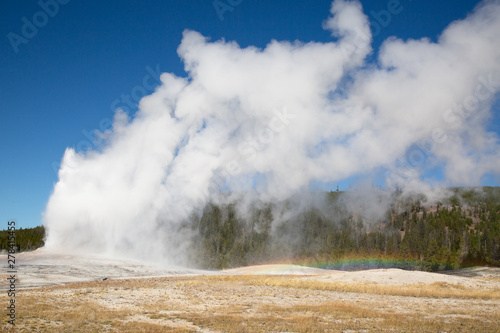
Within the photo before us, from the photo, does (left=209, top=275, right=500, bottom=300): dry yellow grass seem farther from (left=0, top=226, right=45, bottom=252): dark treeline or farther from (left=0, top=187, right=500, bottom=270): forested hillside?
(left=0, top=226, right=45, bottom=252): dark treeline

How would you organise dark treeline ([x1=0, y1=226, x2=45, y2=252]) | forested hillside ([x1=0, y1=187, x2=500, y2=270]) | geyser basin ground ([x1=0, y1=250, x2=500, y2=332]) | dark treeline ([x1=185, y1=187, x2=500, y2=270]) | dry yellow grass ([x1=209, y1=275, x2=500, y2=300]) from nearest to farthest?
geyser basin ground ([x1=0, y1=250, x2=500, y2=332]) < dry yellow grass ([x1=209, y1=275, x2=500, y2=300]) < forested hillside ([x1=0, y1=187, x2=500, y2=270]) < dark treeline ([x1=185, y1=187, x2=500, y2=270]) < dark treeline ([x1=0, y1=226, x2=45, y2=252])

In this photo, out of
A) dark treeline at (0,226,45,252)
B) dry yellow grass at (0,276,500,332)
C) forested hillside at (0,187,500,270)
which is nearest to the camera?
dry yellow grass at (0,276,500,332)

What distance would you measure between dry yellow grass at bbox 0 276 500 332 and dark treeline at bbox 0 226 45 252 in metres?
98.4

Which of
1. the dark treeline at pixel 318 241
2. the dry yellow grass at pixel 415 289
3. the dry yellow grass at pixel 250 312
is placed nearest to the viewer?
the dry yellow grass at pixel 250 312

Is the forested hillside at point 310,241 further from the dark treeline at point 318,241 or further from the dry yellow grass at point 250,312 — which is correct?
the dry yellow grass at point 250,312

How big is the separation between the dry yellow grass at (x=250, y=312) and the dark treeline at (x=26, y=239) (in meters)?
98.4

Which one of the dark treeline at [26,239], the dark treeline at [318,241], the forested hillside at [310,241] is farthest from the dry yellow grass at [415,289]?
the dark treeline at [26,239]

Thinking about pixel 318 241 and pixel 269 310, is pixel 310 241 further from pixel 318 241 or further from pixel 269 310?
pixel 269 310

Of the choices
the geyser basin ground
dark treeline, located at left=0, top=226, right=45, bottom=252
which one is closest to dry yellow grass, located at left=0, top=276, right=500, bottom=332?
the geyser basin ground

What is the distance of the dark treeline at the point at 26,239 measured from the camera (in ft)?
378

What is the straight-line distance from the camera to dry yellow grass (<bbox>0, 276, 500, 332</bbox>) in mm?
18875

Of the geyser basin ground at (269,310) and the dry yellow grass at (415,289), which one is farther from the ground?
the geyser basin ground at (269,310)

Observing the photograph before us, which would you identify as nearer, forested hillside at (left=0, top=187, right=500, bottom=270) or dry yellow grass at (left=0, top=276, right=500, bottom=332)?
dry yellow grass at (left=0, top=276, right=500, bottom=332)

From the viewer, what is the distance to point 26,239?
124 meters
